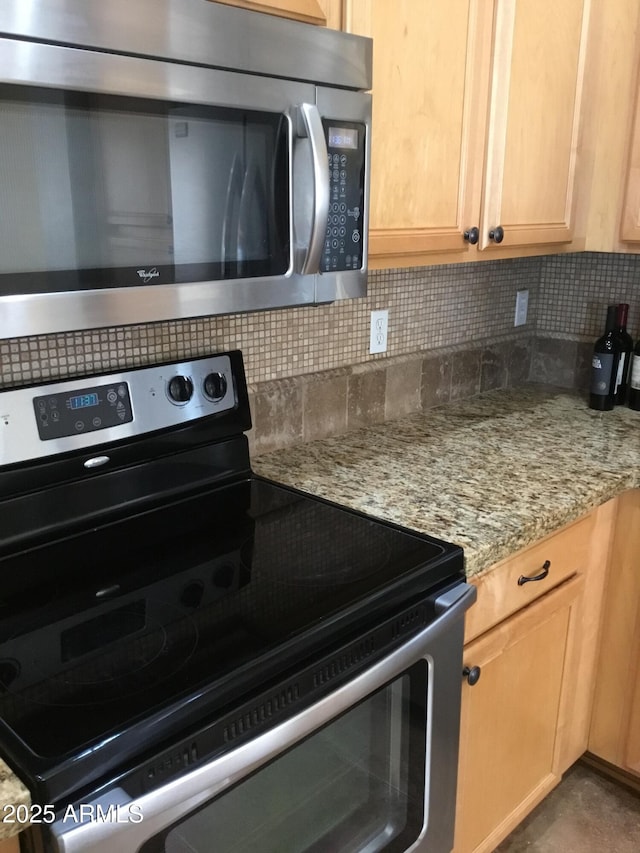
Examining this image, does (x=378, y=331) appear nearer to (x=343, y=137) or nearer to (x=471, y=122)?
(x=471, y=122)

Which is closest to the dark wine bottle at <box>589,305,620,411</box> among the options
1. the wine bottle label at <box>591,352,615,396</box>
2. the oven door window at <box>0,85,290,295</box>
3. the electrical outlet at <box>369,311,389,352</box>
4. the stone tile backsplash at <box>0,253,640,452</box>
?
the wine bottle label at <box>591,352,615,396</box>

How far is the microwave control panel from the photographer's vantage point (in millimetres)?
1139

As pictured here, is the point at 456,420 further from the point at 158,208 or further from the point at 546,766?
the point at 158,208

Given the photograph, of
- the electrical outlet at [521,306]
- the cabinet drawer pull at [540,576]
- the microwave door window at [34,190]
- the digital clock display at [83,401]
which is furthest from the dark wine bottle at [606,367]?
the microwave door window at [34,190]

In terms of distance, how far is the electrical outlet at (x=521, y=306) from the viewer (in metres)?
2.25

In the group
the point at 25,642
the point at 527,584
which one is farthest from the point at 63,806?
the point at 527,584

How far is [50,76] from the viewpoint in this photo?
827 millimetres

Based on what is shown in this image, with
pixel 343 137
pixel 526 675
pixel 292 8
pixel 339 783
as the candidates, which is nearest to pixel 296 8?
pixel 292 8

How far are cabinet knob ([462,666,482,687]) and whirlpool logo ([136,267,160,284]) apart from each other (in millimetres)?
835

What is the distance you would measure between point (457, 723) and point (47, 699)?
27.8 inches

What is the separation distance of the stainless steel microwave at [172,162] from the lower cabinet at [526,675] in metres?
0.66

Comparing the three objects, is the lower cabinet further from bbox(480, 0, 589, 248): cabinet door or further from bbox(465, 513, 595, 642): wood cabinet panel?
bbox(480, 0, 589, 248): cabinet door

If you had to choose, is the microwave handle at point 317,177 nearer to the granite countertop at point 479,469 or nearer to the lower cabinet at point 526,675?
the granite countertop at point 479,469

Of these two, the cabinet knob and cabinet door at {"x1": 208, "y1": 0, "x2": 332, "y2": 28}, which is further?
the cabinet knob
